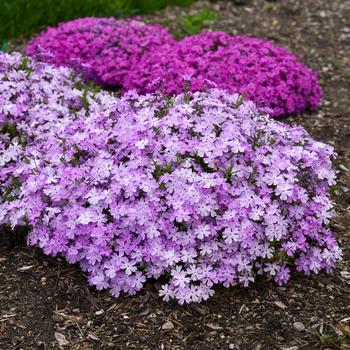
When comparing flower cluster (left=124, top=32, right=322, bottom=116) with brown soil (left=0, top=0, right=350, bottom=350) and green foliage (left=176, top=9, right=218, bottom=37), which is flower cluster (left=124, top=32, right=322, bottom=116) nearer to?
green foliage (left=176, top=9, right=218, bottom=37)

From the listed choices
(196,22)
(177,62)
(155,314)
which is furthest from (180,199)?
(196,22)

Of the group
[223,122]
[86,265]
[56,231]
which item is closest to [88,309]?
[86,265]

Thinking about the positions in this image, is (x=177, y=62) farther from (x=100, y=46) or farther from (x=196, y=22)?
(x=196, y=22)

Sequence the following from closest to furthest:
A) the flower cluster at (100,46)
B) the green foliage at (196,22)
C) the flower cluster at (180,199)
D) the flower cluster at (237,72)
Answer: the flower cluster at (180,199) → the flower cluster at (237,72) → the flower cluster at (100,46) → the green foliage at (196,22)

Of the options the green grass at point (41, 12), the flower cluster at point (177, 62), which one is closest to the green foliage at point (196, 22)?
the green grass at point (41, 12)

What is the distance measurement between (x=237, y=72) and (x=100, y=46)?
1.53 meters

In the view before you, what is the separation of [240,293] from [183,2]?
5.94 meters

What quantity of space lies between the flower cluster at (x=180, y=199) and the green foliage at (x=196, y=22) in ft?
12.9

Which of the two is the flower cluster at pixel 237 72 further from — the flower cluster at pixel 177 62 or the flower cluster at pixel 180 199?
the flower cluster at pixel 180 199

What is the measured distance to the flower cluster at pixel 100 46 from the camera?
619cm

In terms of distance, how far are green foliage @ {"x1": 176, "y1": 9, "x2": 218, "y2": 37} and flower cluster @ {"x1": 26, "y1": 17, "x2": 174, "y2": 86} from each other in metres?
1.10

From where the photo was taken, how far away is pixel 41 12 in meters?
7.50

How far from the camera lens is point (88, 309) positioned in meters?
3.63

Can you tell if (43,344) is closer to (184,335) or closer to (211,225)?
(184,335)
